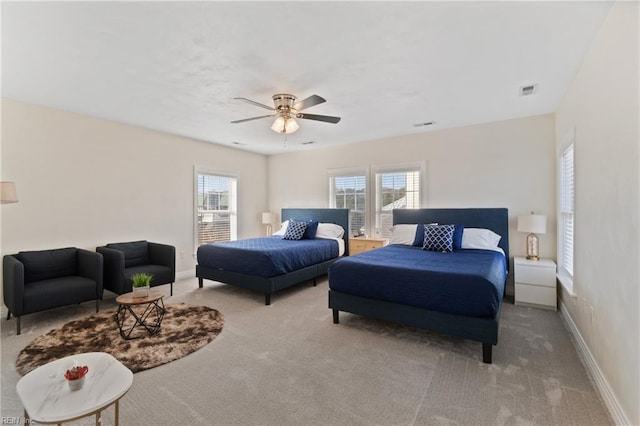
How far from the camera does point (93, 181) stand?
168 inches

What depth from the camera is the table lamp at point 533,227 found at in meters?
3.95

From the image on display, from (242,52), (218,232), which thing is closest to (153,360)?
(242,52)

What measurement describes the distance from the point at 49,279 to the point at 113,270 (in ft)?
2.25

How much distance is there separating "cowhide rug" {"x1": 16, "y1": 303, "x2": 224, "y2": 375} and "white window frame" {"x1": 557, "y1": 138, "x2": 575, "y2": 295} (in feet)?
13.6

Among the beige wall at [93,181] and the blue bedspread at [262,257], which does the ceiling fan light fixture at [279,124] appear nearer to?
the blue bedspread at [262,257]

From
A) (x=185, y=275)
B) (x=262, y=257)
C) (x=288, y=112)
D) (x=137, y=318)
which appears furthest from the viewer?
(x=185, y=275)

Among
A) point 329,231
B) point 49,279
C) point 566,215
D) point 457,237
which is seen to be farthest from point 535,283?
point 49,279

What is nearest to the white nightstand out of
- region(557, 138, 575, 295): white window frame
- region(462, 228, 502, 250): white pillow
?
region(557, 138, 575, 295): white window frame

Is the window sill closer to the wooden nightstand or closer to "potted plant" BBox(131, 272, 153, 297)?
the wooden nightstand

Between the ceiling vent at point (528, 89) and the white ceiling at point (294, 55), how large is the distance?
0.19 ft

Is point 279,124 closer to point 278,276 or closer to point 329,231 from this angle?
point 278,276

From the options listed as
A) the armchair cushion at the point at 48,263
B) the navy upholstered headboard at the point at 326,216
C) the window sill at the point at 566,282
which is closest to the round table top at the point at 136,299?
the armchair cushion at the point at 48,263

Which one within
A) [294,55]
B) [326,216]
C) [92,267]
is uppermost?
[294,55]

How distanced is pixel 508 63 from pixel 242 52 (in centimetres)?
247
